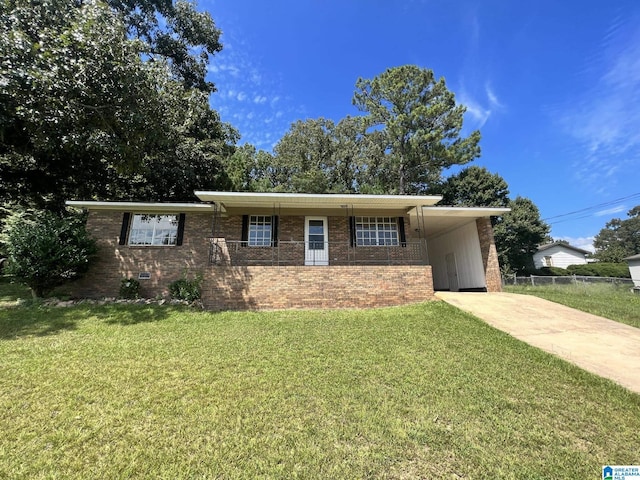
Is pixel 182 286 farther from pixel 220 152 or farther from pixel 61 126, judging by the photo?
pixel 220 152

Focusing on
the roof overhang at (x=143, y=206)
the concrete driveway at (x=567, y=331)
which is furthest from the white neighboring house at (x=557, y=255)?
the roof overhang at (x=143, y=206)

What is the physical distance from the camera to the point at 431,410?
11.0ft

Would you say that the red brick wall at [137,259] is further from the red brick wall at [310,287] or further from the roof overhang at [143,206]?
the red brick wall at [310,287]

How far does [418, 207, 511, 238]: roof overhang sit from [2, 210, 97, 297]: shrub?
1143 cm

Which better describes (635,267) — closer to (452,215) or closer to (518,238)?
(518,238)

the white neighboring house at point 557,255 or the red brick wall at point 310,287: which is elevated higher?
the white neighboring house at point 557,255

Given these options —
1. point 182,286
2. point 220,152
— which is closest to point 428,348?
point 182,286

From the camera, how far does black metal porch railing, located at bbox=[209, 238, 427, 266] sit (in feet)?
34.3

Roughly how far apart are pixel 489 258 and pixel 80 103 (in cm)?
1389

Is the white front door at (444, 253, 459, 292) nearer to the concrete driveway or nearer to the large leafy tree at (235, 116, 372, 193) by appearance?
the concrete driveway

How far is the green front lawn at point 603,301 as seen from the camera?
A: 7.62m

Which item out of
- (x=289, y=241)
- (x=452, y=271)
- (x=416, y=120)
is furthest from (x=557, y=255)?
(x=289, y=241)

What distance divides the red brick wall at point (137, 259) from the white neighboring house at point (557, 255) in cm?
3139

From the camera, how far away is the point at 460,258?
1274 cm
